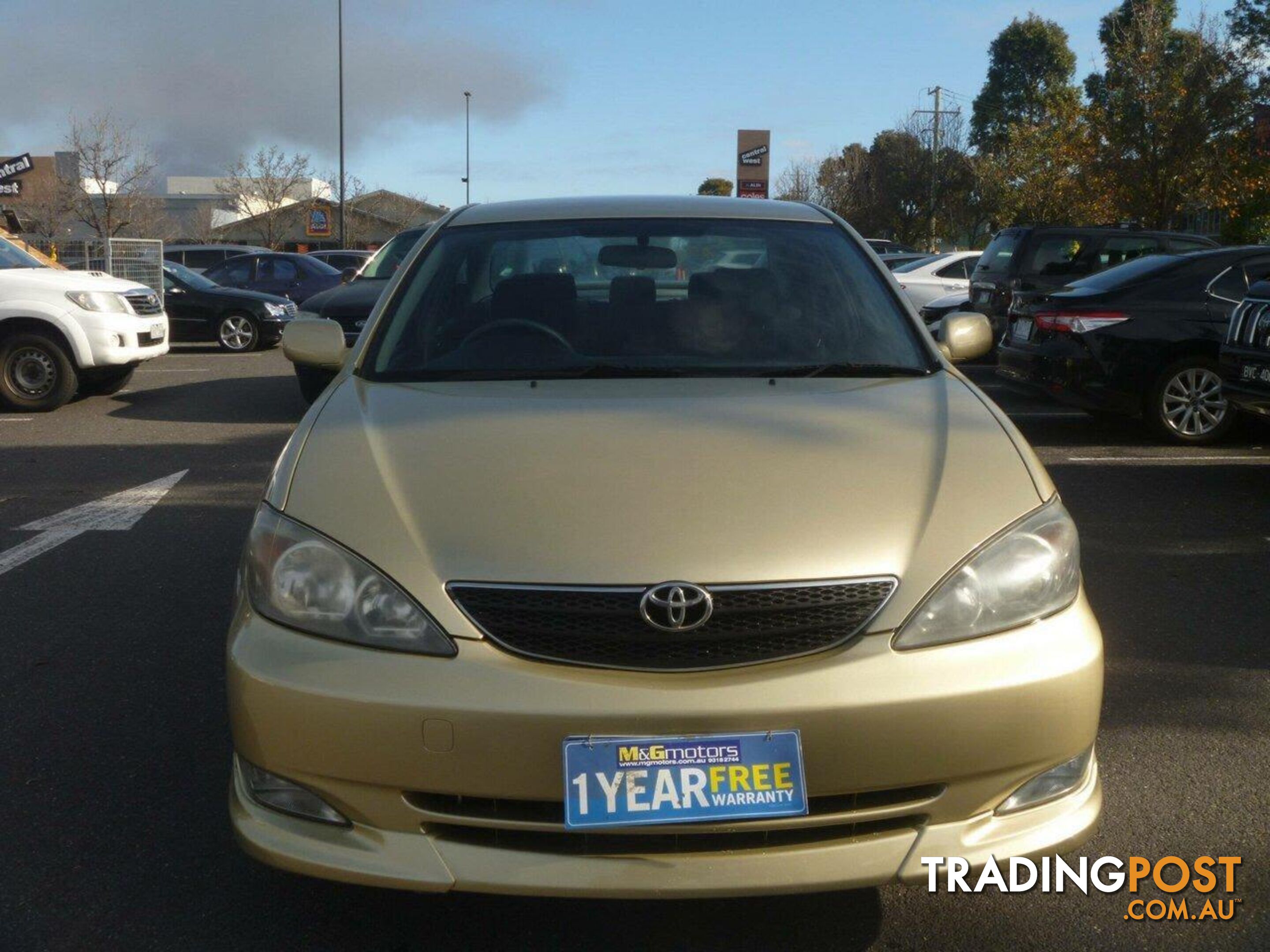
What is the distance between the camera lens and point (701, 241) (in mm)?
3961

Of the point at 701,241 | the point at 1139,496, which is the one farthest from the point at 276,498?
the point at 1139,496

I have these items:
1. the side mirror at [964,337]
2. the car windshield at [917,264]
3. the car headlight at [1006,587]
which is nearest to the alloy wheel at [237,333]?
the car windshield at [917,264]

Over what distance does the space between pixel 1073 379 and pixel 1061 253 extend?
5.01 m

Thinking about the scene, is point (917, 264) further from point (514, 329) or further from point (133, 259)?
point (514, 329)

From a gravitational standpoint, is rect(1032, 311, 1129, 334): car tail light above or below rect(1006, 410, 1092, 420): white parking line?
above

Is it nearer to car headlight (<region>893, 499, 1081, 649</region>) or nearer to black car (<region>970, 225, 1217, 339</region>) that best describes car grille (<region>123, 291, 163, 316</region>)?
black car (<region>970, 225, 1217, 339</region>)

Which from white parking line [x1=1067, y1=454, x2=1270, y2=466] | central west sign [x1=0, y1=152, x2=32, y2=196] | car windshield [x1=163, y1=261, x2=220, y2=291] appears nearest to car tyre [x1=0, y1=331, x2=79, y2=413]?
car windshield [x1=163, y1=261, x2=220, y2=291]

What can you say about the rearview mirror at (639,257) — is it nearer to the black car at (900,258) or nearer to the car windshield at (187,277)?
the car windshield at (187,277)

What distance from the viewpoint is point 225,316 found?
58.0 feet

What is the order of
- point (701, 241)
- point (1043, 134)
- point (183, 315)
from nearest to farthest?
point (701, 241), point (183, 315), point (1043, 134)

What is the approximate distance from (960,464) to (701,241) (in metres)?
1.47

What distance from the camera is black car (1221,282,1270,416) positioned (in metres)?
7.02

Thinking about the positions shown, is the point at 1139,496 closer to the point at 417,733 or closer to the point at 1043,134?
the point at 417,733

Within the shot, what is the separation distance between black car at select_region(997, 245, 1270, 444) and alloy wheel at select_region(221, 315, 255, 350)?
38.6 ft
